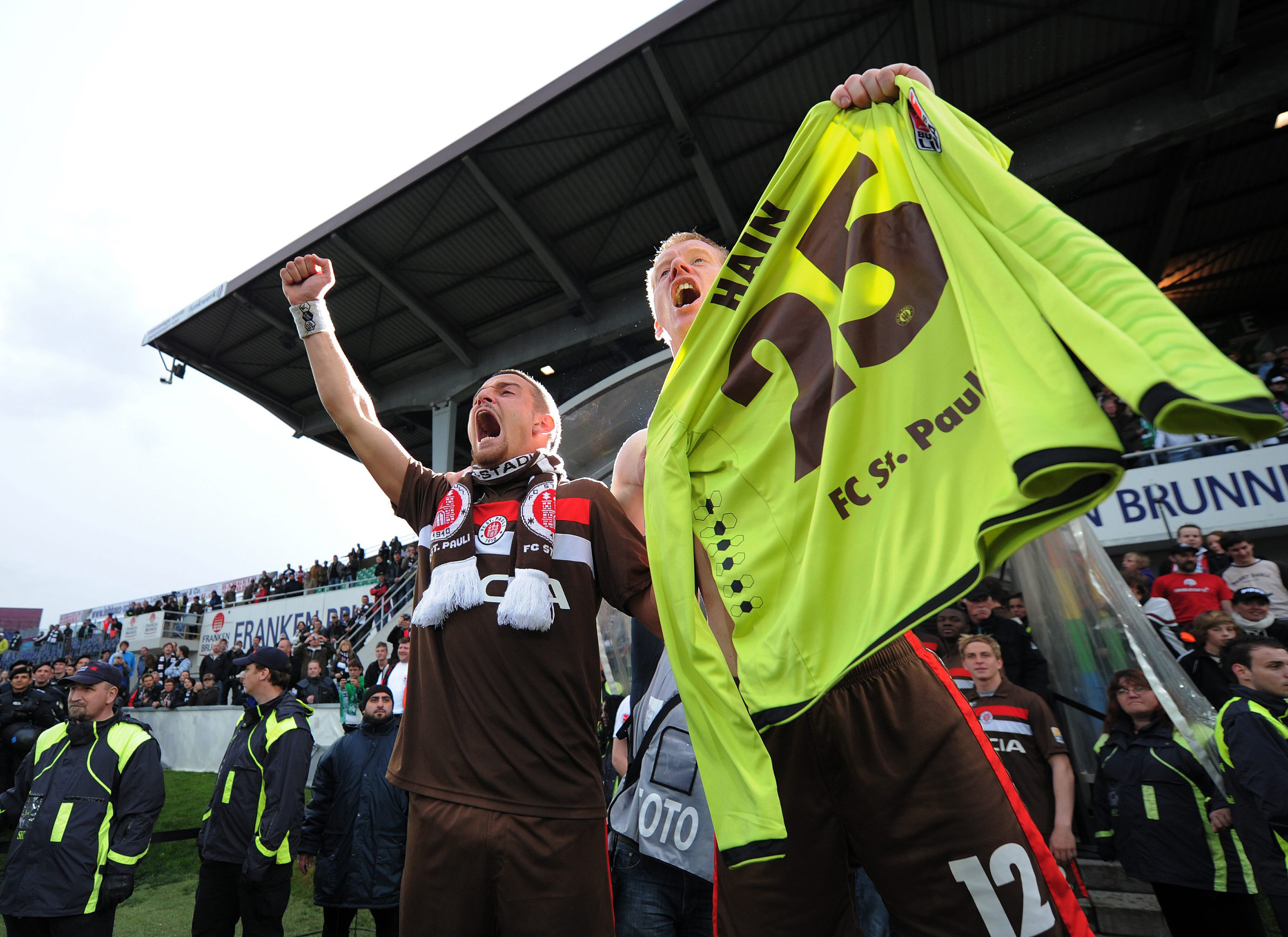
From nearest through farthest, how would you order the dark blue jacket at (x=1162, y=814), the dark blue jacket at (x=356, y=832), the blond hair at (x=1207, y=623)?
the dark blue jacket at (x=1162, y=814)
the dark blue jacket at (x=356, y=832)
the blond hair at (x=1207, y=623)

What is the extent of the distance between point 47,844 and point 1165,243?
17.8m

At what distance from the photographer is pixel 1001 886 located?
4.32ft

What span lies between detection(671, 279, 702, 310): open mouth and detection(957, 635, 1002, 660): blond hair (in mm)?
3343

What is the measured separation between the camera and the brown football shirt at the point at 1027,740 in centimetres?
399

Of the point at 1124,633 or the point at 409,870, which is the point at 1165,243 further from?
the point at 409,870

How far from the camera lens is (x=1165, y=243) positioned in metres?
13.6

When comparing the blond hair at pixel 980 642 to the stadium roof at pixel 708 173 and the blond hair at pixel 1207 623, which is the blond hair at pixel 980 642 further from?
the stadium roof at pixel 708 173

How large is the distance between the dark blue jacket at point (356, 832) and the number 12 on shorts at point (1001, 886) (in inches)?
148

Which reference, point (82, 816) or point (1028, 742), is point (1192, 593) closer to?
point (1028, 742)

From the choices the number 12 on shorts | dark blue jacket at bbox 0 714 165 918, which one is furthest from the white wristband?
dark blue jacket at bbox 0 714 165 918

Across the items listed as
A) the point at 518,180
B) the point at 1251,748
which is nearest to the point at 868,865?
the point at 1251,748

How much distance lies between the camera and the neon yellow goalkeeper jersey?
1.00m

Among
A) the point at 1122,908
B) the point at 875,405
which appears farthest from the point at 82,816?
the point at 1122,908

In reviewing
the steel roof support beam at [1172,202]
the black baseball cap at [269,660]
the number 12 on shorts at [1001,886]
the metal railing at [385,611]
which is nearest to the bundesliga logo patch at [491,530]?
the number 12 on shorts at [1001,886]
